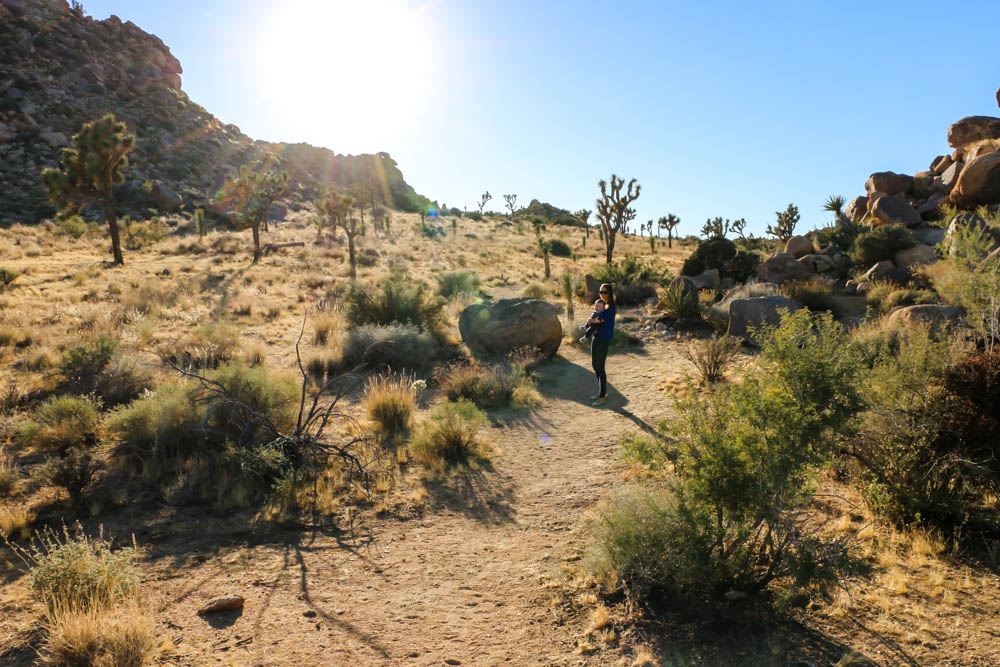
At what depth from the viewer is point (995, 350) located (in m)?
5.20

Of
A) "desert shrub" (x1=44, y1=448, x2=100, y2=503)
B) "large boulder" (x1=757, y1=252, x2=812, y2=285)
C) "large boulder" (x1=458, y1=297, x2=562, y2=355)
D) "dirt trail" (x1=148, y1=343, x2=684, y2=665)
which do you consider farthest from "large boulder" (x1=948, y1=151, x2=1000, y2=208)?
"desert shrub" (x1=44, y1=448, x2=100, y2=503)

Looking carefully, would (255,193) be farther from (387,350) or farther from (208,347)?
→ (387,350)

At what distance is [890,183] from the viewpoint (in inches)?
821

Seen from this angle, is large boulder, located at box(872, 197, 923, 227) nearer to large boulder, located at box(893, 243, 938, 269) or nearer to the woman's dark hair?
large boulder, located at box(893, 243, 938, 269)

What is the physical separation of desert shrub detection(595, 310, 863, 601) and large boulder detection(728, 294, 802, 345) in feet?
26.6

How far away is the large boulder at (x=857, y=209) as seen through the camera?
20492mm

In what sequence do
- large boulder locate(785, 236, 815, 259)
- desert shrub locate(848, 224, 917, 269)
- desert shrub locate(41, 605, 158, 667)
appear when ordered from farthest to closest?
large boulder locate(785, 236, 815, 259)
desert shrub locate(848, 224, 917, 269)
desert shrub locate(41, 605, 158, 667)

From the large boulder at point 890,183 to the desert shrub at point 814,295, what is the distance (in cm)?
957

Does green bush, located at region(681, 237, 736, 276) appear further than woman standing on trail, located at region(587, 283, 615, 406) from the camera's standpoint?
Yes

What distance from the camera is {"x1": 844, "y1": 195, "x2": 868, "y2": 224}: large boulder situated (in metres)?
20.5

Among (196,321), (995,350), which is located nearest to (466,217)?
(196,321)

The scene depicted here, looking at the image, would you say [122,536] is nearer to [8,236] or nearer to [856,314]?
[856,314]

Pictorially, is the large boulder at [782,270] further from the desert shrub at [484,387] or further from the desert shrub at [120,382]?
the desert shrub at [120,382]

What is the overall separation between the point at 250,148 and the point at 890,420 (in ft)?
248
